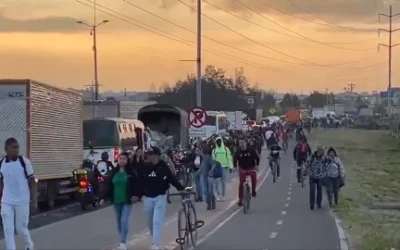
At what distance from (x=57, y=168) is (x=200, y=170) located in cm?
472

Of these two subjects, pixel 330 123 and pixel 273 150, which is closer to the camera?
pixel 273 150

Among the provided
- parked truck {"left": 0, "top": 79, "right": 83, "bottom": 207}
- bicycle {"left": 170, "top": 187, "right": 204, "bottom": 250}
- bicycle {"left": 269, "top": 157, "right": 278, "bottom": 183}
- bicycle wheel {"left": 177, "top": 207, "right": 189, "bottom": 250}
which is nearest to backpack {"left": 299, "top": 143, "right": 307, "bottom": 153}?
bicycle {"left": 269, "top": 157, "right": 278, "bottom": 183}

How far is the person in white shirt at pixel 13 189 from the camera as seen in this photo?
50.6 ft

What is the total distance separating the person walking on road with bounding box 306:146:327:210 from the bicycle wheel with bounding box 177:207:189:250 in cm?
1055

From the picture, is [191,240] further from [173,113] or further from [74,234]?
[173,113]

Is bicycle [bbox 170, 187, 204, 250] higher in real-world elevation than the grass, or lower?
higher

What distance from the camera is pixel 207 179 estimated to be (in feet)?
93.4

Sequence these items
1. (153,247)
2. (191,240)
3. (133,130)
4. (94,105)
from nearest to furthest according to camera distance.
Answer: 1. (153,247)
2. (191,240)
3. (133,130)
4. (94,105)

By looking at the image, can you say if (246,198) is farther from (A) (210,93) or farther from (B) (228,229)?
(A) (210,93)

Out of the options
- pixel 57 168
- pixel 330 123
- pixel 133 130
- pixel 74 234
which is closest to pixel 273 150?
pixel 133 130

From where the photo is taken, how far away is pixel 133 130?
127 feet

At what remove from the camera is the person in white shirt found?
15.4 m

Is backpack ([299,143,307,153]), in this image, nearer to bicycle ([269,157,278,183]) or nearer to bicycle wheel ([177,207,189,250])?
bicycle ([269,157,278,183])

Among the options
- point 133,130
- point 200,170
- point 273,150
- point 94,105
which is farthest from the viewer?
point 94,105
